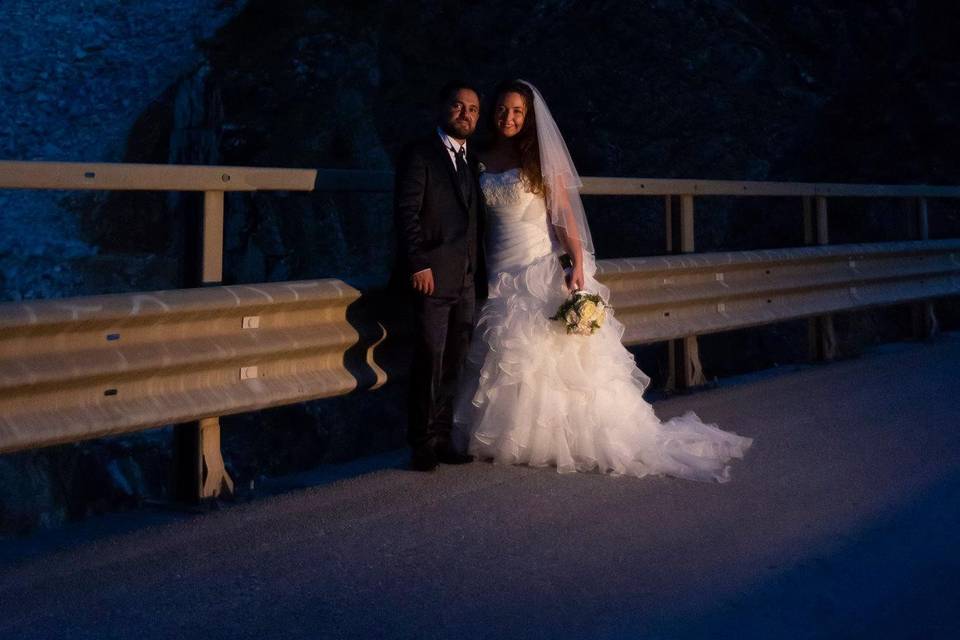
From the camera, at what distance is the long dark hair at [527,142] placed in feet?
19.5

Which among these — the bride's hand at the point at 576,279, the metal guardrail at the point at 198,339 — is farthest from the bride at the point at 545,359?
the metal guardrail at the point at 198,339

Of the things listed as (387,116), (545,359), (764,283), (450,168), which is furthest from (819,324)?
(387,116)

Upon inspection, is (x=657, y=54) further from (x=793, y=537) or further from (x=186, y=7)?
(x=793, y=537)

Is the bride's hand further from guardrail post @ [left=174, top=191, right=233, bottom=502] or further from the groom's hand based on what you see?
guardrail post @ [left=174, top=191, right=233, bottom=502]

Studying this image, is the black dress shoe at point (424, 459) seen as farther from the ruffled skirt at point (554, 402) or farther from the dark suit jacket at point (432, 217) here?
the dark suit jacket at point (432, 217)

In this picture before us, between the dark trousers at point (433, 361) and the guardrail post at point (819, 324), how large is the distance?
16.1ft

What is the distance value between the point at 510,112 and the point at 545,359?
57.8 inches

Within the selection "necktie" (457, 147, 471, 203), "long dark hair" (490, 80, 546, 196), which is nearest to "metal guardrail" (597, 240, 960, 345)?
"long dark hair" (490, 80, 546, 196)

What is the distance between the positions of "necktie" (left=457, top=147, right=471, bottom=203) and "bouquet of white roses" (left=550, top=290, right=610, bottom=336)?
2.63 ft

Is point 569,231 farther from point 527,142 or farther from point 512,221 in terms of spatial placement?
point 527,142

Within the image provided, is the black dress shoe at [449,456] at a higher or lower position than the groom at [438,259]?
lower

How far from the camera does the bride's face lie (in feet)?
19.5

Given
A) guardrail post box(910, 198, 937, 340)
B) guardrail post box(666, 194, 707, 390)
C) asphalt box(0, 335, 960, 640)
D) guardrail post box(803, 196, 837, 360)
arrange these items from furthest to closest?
guardrail post box(910, 198, 937, 340) → guardrail post box(803, 196, 837, 360) → guardrail post box(666, 194, 707, 390) → asphalt box(0, 335, 960, 640)

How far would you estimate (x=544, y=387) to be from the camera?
5582mm
